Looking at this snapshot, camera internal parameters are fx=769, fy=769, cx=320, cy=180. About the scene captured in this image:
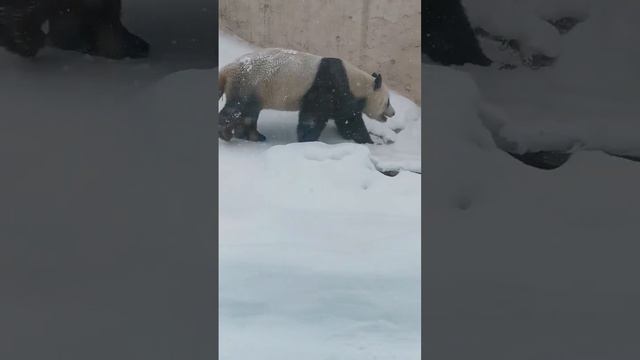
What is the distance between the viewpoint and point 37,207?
2.54 meters

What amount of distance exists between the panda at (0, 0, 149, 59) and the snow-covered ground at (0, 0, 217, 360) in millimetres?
37

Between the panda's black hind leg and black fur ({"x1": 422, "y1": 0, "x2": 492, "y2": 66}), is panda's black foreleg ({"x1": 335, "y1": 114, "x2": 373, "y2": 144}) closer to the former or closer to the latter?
the panda's black hind leg

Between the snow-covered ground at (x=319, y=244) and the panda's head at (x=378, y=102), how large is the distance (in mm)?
169

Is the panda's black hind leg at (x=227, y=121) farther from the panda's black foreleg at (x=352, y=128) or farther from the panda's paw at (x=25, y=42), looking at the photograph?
the panda's paw at (x=25, y=42)

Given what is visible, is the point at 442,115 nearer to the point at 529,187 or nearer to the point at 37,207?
the point at 529,187

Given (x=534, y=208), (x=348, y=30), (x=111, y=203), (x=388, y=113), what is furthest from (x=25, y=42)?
(x=348, y=30)

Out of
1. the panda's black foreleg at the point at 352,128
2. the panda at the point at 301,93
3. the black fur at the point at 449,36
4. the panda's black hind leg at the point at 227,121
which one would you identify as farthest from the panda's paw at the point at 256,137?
the black fur at the point at 449,36

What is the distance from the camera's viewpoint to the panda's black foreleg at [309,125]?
9594 mm

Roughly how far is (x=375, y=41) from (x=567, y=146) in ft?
25.9

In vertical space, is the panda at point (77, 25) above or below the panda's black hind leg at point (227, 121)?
above

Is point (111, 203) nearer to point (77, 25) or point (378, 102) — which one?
point (77, 25)

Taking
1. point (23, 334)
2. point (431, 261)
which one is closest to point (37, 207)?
point (23, 334)

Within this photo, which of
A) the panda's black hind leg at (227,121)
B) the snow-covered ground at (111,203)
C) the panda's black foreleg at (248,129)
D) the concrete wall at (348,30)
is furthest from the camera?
the concrete wall at (348,30)

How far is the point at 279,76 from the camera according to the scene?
372 inches
